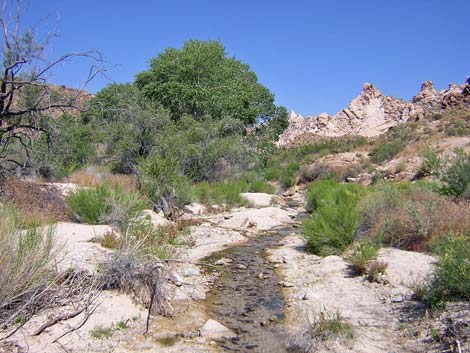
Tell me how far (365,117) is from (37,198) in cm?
6261

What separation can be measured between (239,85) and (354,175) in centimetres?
988

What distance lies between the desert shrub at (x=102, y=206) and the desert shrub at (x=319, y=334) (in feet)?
18.1

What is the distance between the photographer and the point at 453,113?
3634cm

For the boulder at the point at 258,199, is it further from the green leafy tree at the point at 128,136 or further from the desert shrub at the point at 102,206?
the desert shrub at the point at 102,206

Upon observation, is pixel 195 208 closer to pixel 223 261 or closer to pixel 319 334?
pixel 223 261

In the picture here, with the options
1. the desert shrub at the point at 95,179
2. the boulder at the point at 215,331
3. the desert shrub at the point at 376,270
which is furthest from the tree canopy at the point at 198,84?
the boulder at the point at 215,331

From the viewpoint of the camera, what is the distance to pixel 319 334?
560cm

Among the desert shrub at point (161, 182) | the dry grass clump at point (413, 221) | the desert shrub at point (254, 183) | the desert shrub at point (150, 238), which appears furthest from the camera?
the desert shrub at point (254, 183)

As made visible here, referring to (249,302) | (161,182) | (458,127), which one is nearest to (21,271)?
(249,302)

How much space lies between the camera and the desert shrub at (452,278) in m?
5.60

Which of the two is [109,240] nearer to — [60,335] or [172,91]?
[60,335]

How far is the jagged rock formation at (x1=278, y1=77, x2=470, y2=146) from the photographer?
63375 mm

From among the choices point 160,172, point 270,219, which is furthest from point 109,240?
point 270,219

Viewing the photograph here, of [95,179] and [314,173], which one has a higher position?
[314,173]
